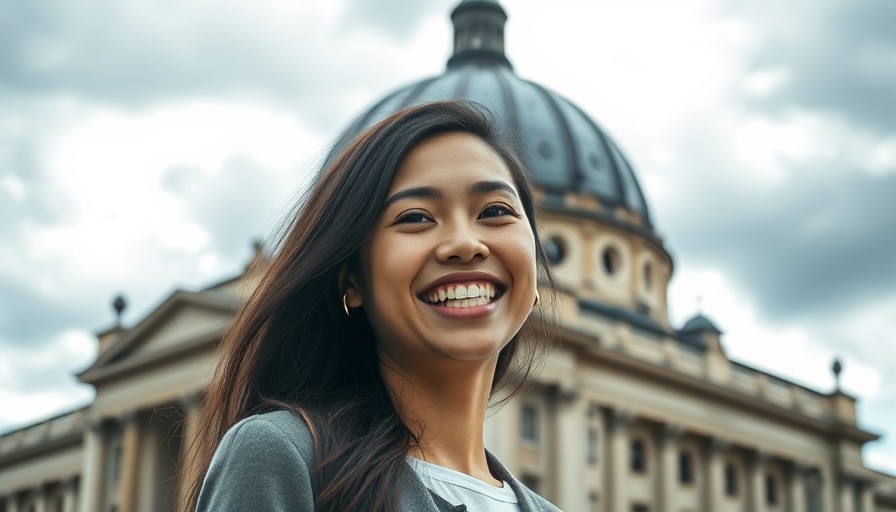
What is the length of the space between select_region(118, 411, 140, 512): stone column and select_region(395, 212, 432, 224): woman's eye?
2011 inches

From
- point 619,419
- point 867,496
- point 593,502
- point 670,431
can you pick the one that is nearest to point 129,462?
point 593,502

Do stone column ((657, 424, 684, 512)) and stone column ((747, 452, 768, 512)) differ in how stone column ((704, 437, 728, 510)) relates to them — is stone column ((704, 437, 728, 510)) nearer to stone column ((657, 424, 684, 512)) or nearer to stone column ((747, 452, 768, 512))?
stone column ((747, 452, 768, 512))

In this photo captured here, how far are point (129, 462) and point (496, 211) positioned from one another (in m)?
52.0

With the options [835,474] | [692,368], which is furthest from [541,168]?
[835,474]

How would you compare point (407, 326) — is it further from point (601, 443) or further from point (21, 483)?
point (21, 483)

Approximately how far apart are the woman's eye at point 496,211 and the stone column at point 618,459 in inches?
1867

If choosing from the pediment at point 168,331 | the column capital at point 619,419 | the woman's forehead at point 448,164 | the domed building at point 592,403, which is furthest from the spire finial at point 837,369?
the woman's forehead at point 448,164

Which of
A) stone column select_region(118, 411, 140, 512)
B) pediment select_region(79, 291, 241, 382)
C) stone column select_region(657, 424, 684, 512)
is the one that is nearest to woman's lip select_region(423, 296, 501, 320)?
pediment select_region(79, 291, 241, 382)

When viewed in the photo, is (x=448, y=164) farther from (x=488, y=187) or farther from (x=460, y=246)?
(x=460, y=246)

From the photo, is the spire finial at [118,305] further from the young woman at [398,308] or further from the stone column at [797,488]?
the young woman at [398,308]

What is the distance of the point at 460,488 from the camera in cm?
303

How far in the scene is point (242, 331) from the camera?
3.06m

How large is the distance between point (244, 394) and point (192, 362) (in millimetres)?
48555

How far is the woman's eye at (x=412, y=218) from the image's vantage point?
9.95ft
